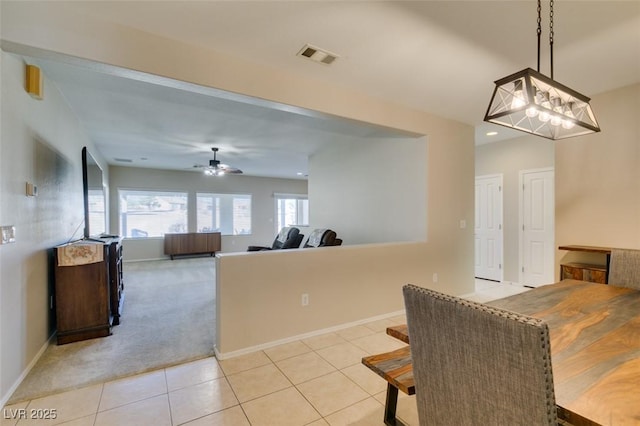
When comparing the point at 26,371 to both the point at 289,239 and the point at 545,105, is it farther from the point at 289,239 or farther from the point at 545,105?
the point at 545,105

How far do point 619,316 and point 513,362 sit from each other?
130 centimetres

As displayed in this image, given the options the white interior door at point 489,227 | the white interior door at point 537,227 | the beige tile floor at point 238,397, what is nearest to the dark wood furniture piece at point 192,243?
the beige tile floor at point 238,397

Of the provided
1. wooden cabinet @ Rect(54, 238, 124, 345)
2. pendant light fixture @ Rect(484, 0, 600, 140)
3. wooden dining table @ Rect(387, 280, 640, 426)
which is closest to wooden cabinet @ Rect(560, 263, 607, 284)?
wooden dining table @ Rect(387, 280, 640, 426)

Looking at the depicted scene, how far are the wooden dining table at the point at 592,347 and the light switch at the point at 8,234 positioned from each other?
251cm

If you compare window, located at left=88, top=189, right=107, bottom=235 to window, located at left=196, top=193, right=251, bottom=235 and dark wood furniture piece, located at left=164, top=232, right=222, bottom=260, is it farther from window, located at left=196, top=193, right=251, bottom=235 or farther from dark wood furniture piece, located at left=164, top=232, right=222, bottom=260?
window, located at left=196, top=193, right=251, bottom=235

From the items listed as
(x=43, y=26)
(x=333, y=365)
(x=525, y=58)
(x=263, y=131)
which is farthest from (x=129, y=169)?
(x=525, y=58)

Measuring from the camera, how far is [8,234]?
1.90 meters

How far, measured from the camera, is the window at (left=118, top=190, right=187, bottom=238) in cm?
761

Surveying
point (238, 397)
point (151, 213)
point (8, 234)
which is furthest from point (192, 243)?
point (238, 397)

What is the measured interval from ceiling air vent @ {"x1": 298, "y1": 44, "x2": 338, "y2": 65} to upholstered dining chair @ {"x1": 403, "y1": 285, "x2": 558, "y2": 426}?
2015 mm

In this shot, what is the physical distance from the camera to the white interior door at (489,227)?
5173 mm

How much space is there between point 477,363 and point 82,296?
3.40 metres

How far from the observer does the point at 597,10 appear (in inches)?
72.2

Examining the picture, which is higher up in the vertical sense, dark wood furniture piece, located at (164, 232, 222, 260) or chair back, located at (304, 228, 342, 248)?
chair back, located at (304, 228, 342, 248)
